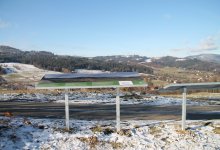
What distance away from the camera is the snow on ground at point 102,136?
44.7 ft

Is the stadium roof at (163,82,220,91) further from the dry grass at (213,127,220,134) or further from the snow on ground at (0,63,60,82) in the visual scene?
the snow on ground at (0,63,60,82)

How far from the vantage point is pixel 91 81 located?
582 inches

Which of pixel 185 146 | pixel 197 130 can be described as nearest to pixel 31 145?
pixel 185 146

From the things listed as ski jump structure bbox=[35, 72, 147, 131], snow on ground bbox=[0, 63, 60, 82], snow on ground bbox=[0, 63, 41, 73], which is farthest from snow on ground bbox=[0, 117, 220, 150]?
snow on ground bbox=[0, 63, 41, 73]

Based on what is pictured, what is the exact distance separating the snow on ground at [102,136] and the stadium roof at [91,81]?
2182 millimetres

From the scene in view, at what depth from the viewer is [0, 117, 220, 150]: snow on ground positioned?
13617 mm

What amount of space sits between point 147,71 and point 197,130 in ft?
598

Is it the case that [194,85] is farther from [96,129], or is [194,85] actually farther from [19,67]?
[19,67]

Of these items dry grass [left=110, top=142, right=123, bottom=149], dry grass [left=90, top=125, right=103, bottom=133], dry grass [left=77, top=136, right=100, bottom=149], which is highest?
dry grass [left=90, top=125, right=103, bottom=133]

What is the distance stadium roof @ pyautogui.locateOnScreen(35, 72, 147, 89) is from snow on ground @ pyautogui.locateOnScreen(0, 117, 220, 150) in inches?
85.9

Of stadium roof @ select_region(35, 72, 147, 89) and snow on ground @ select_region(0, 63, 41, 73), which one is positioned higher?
snow on ground @ select_region(0, 63, 41, 73)

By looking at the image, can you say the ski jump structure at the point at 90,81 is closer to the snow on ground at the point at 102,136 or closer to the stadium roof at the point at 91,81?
the stadium roof at the point at 91,81

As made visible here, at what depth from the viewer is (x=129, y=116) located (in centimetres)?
2048

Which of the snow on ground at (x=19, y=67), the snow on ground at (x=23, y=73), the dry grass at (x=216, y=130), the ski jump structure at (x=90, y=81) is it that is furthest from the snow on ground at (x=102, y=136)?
the snow on ground at (x=19, y=67)
